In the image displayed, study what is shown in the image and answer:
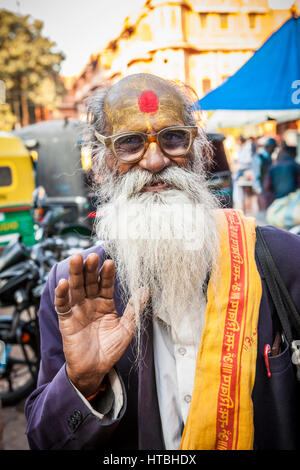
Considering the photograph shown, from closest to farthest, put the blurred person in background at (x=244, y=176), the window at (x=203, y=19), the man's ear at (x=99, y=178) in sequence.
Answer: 1. the man's ear at (x=99, y=178)
2. the window at (x=203, y=19)
3. the blurred person in background at (x=244, y=176)

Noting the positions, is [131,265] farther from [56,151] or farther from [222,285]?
[56,151]

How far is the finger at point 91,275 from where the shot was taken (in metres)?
0.97

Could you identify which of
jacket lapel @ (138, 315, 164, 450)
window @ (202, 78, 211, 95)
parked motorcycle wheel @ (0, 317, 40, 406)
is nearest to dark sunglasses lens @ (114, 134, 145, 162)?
jacket lapel @ (138, 315, 164, 450)

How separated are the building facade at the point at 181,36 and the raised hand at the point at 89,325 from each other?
0.99 m

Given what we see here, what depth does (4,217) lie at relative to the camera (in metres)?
5.99

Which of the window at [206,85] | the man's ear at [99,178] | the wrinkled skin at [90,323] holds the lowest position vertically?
the wrinkled skin at [90,323]

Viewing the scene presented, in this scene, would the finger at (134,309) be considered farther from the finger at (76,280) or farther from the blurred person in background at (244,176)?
the blurred person in background at (244,176)

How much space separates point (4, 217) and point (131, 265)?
211 inches

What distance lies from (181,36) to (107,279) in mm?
1587

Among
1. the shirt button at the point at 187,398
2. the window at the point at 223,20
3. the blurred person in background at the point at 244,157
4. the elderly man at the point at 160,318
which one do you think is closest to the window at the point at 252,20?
the window at the point at 223,20

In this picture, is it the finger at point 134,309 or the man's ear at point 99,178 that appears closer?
the finger at point 134,309

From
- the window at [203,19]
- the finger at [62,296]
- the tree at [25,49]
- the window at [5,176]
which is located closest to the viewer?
the finger at [62,296]

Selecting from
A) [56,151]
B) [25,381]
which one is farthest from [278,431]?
[56,151]
